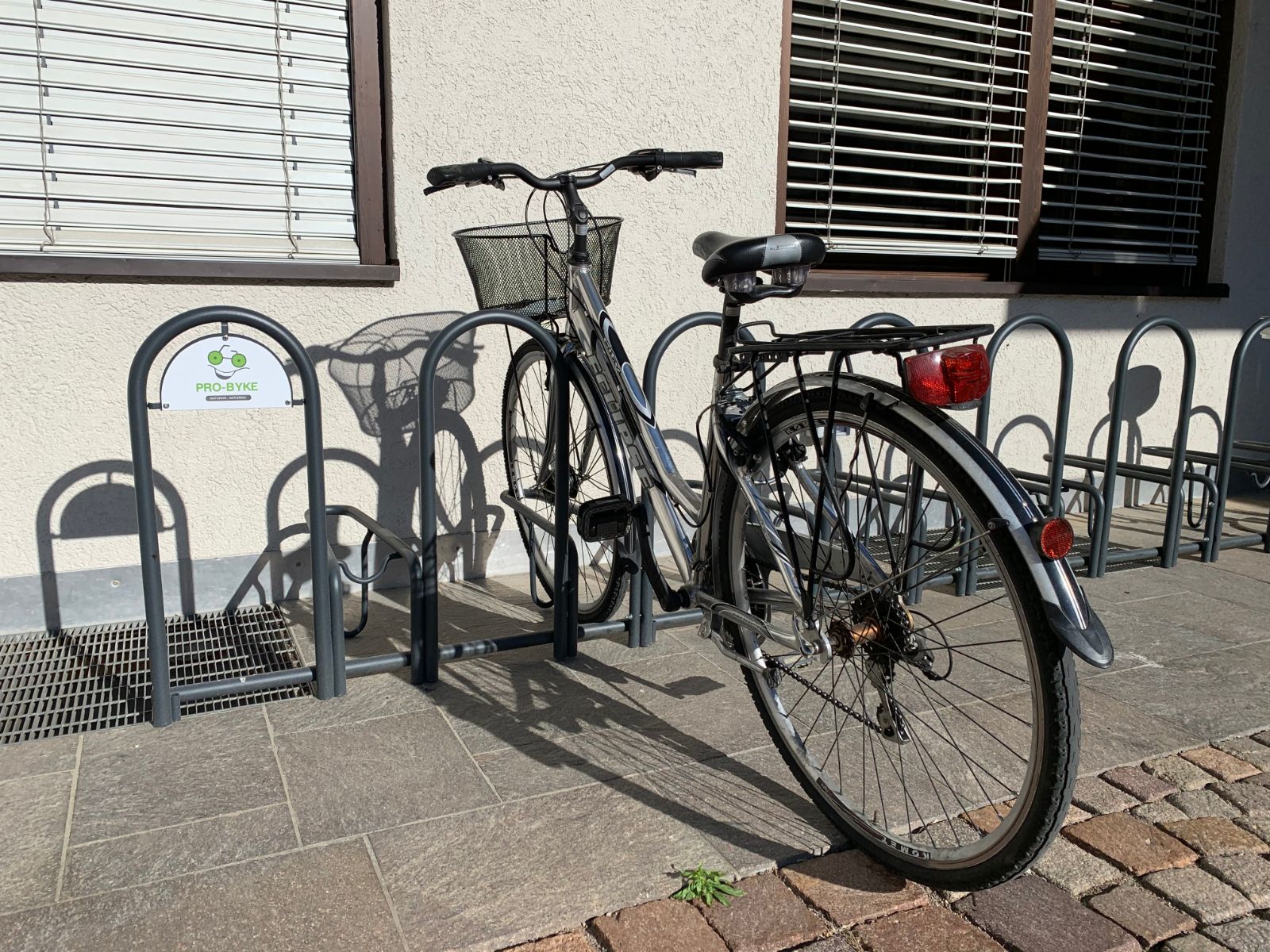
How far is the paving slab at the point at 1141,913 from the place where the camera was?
202 centimetres

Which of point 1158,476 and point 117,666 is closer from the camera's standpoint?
point 117,666

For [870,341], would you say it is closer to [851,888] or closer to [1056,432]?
[851,888]

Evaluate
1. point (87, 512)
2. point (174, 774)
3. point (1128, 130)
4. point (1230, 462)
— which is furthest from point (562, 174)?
point (1128, 130)

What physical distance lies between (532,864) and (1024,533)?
122cm

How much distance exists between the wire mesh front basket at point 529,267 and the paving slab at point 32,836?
172cm

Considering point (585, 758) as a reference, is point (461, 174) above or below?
above

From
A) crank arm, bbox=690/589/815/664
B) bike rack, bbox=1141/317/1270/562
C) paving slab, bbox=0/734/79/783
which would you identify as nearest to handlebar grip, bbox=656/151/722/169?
crank arm, bbox=690/589/815/664

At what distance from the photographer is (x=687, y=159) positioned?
303cm

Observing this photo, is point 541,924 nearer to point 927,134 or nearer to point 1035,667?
point 1035,667

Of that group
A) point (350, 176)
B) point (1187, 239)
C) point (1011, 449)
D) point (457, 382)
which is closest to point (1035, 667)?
point (457, 382)

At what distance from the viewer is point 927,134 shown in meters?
5.14

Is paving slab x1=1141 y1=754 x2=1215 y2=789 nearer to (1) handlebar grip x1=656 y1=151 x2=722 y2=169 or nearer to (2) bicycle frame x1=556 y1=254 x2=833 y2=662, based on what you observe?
(2) bicycle frame x1=556 y1=254 x2=833 y2=662

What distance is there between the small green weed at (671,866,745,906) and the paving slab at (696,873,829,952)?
0.04 ft

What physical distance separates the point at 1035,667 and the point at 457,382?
282 centimetres
